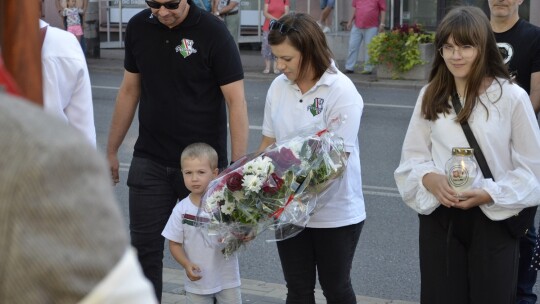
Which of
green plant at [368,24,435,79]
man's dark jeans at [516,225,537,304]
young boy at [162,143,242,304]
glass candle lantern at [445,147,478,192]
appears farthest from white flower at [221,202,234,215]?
green plant at [368,24,435,79]

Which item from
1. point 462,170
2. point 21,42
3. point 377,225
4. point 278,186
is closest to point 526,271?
point 462,170

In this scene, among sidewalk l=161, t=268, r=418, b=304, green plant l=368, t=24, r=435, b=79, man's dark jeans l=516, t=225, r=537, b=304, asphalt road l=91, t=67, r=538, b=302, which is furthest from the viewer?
green plant l=368, t=24, r=435, b=79

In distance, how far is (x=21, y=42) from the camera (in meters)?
1.90

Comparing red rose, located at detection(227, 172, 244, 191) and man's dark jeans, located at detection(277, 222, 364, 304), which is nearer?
red rose, located at detection(227, 172, 244, 191)

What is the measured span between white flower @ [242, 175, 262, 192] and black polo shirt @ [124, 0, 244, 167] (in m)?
0.72

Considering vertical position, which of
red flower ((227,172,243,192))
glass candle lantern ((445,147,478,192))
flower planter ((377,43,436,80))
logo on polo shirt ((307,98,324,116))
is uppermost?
logo on polo shirt ((307,98,324,116))

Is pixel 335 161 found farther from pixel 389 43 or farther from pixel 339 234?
pixel 389 43

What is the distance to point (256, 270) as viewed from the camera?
23.4 ft

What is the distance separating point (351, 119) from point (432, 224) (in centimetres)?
63

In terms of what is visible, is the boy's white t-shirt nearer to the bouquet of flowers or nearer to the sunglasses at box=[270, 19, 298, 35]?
the bouquet of flowers

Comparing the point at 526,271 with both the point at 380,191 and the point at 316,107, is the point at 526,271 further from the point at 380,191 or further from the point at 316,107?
the point at 380,191

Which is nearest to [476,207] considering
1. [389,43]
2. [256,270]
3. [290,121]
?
[290,121]

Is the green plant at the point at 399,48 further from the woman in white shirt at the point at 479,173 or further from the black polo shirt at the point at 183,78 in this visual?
the woman in white shirt at the point at 479,173

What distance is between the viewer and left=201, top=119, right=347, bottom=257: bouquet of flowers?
4.54m
